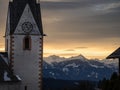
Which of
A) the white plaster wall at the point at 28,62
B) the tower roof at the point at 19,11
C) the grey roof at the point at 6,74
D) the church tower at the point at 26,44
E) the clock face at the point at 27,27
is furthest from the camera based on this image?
the tower roof at the point at 19,11

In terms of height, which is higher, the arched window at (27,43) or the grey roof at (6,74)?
the arched window at (27,43)

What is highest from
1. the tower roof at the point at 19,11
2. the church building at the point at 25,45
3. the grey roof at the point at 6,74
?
the tower roof at the point at 19,11

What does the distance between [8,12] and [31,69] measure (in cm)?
651

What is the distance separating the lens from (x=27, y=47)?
A: 59844 mm

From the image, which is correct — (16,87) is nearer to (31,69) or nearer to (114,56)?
(31,69)

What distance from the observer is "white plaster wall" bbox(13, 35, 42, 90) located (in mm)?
59312

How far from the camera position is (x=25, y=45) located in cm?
5978

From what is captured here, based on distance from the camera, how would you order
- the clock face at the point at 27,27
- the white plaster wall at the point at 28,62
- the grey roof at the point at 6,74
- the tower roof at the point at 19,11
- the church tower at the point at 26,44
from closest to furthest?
the grey roof at the point at 6,74, the white plaster wall at the point at 28,62, the church tower at the point at 26,44, the clock face at the point at 27,27, the tower roof at the point at 19,11

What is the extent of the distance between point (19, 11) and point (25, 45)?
3426mm

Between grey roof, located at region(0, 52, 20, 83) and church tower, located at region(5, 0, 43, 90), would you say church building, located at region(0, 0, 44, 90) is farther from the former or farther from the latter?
grey roof, located at region(0, 52, 20, 83)

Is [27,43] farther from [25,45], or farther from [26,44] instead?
[25,45]

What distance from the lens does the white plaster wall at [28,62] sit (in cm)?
5931

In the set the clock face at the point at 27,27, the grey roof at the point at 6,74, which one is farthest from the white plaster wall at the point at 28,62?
the grey roof at the point at 6,74

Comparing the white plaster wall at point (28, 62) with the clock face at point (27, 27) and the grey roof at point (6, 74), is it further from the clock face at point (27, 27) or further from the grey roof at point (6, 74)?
the grey roof at point (6, 74)
